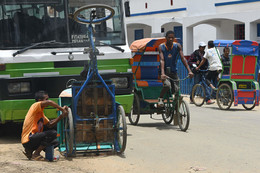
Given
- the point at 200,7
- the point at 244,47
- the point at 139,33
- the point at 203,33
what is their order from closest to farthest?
the point at 244,47 → the point at 200,7 → the point at 203,33 → the point at 139,33

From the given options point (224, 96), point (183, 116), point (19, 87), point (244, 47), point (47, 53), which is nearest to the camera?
point (19, 87)

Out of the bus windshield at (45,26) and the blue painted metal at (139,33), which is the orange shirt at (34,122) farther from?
the blue painted metal at (139,33)

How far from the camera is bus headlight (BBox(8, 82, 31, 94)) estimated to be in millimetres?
9445

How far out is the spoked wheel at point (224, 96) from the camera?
587 inches

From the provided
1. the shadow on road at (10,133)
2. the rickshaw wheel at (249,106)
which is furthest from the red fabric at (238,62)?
the shadow on road at (10,133)

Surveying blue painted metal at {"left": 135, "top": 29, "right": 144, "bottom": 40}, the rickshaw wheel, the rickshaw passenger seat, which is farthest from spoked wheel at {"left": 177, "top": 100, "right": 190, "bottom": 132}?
blue painted metal at {"left": 135, "top": 29, "right": 144, "bottom": 40}

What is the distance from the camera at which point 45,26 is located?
989 centimetres

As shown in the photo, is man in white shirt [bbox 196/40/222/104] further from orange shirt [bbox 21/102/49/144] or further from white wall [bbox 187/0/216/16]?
white wall [bbox 187/0/216/16]

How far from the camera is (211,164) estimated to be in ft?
24.9

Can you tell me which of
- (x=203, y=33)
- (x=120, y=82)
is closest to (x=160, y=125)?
(x=120, y=82)

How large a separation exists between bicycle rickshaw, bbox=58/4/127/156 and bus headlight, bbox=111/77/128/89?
133 centimetres

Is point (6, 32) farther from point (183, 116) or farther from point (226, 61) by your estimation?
point (226, 61)

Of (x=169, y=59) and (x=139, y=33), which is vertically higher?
(x=139, y=33)

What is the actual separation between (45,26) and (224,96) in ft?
22.1
